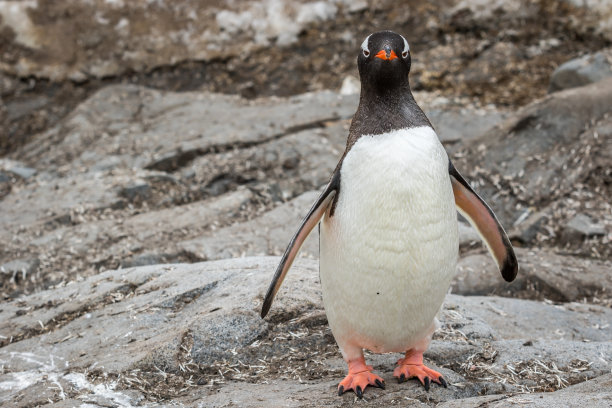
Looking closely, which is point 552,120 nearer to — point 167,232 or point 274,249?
point 274,249

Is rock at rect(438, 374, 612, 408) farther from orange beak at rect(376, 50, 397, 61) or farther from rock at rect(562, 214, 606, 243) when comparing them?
rock at rect(562, 214, 606, 243)

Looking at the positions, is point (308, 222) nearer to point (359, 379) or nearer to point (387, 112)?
point (387, 112)

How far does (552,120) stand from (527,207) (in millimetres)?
1104

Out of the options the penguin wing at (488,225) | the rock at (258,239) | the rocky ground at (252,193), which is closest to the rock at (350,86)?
the rocky ground at (252,193)

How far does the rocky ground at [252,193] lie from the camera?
12.2 feet

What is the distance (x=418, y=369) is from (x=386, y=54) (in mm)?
1562

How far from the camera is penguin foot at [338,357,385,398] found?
3.23 m

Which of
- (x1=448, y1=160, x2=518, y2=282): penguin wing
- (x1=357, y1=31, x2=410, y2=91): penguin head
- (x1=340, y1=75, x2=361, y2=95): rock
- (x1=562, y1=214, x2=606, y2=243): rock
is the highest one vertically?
(x1=340, y1=75, x2=361, y2=95): rock

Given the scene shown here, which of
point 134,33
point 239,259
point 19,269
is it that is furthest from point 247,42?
point 239,259

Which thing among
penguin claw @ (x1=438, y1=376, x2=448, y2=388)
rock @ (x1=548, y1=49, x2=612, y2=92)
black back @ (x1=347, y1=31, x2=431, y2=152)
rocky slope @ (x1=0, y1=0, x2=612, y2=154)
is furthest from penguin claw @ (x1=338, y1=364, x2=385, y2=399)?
rocky slope @ (x1=0, y1=0, x2=612, y2=154)

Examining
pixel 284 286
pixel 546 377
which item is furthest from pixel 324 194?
pixel 546 377

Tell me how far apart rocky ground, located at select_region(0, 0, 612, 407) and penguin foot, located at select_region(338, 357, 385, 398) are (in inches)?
1.7

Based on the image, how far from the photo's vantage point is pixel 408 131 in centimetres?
323

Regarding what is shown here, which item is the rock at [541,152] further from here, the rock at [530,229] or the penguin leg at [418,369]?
the penguin leg at [418,369]
